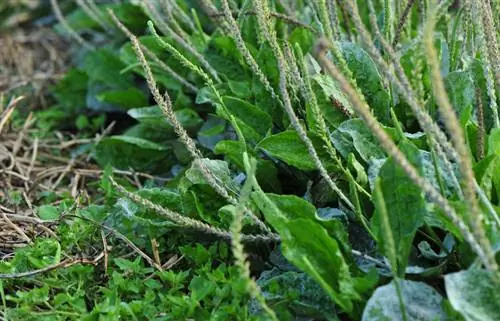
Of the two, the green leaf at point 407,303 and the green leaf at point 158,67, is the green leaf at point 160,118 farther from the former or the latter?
the green leaf at point 407,303

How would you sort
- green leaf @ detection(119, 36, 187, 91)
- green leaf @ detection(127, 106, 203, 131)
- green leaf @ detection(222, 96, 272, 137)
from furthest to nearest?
green leaf @ detection(119, 36, 187, 91)
green leaf @ detection(127, 106, 203, 131)
green leaf @ detection(222, 96, 272, 137)

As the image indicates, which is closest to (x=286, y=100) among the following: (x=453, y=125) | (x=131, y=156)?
(x=453, y=125)

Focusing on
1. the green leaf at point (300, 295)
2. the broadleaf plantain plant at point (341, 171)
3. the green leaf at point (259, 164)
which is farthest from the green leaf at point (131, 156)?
the green leaf at point (300, 295)

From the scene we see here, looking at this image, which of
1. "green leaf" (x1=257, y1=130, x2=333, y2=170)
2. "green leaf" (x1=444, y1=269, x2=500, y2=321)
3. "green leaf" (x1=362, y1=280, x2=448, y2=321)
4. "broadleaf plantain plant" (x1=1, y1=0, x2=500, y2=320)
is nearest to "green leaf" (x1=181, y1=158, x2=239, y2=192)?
"broadleaf plantain plant" (x1=1, y1=0, x2=500, y2=320)

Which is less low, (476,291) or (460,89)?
(460,89)

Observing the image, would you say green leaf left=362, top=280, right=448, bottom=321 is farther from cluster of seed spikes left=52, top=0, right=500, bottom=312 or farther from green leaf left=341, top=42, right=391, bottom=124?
green leaf left=341, top=42, right=391, bottom=124

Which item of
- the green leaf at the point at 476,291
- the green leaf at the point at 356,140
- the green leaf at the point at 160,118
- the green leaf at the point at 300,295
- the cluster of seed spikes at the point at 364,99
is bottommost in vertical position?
the green leaf at the point at 300,295

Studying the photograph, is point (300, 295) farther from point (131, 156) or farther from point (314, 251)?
point (131, 156)
